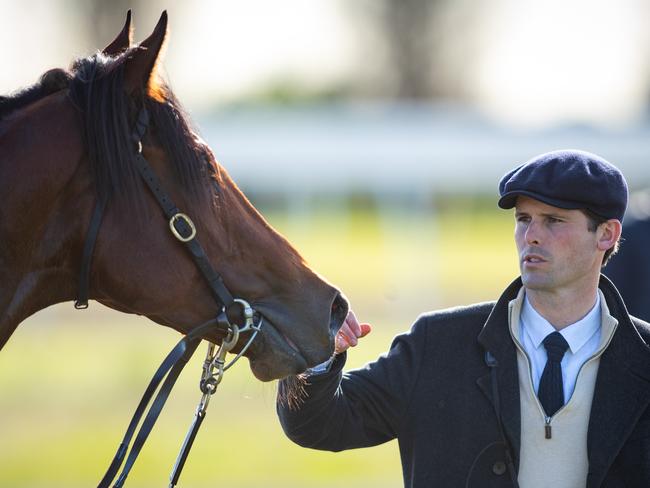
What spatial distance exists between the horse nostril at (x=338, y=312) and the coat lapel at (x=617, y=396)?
0.84 m

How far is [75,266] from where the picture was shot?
3160 millimetres

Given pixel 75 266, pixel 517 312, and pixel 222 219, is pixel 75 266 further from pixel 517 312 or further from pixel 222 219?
pixel 517 312

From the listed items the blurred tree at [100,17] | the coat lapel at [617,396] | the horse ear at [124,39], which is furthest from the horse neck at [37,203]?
the blurred tree at [100,17]

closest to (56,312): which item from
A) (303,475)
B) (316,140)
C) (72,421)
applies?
(316,140)

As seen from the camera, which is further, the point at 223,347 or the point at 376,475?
the point at 376,475

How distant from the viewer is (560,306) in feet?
12.1

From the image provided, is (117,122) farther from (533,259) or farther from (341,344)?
(533,259)

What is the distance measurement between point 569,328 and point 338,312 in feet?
2.61

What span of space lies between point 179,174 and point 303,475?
549cm

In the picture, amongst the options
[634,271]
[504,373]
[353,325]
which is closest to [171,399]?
[634,271]

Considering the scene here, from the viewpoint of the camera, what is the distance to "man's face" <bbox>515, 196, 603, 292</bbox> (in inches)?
143

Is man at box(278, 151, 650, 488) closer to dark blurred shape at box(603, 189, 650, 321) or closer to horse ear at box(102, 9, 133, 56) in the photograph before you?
horse ear at box(102, 9, 133, 56)

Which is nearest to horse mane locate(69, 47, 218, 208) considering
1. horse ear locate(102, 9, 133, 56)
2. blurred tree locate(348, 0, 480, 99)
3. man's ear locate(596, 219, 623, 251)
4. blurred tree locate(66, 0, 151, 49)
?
horse ear locate(102, 9, 133, 56)

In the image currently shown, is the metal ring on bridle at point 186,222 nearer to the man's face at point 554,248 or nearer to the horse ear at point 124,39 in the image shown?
the horse ear at point 124,39
